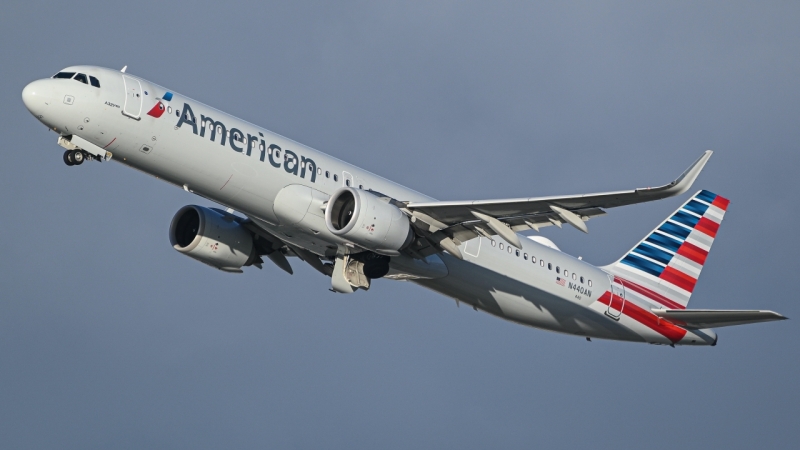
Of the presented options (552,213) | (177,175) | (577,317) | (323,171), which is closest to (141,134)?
(177,175)

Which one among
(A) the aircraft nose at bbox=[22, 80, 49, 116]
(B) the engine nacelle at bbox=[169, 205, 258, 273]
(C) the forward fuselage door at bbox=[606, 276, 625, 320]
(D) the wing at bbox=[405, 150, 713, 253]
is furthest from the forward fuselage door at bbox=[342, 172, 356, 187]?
(C) the forward fuselage door at bbox=[606, 276, 625, 320]

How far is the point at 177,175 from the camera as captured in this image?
3331cm

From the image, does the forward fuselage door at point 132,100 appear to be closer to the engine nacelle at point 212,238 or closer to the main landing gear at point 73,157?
the main landing gear at point 73,157

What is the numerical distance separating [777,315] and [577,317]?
26.6 feet

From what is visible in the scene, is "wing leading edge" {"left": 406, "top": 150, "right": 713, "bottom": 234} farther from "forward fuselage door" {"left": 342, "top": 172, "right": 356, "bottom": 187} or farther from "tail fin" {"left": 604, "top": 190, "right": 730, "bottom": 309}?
"tail fin" {"left": 604, "top": 190, "right": 730, "bottom": 309}

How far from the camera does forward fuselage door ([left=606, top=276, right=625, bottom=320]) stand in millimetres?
41656

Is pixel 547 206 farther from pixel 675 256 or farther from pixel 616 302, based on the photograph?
pixel 675 256

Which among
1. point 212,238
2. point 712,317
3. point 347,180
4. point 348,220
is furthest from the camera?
point 712,317

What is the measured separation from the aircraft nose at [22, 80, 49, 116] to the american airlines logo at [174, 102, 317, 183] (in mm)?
3245

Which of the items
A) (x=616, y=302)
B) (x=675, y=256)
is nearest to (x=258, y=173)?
(x=616, y=302)

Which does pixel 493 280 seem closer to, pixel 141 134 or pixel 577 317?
pixel 577 317

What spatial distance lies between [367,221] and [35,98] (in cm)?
1071

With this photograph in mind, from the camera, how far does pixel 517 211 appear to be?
34094 millimetres

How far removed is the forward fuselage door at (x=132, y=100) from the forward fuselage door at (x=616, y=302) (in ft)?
65.3
